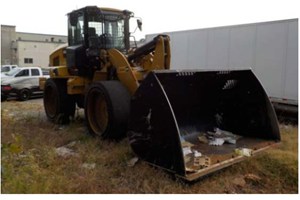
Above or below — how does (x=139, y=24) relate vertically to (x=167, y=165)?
above

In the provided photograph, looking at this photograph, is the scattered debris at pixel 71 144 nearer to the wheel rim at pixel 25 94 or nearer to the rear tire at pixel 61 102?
the rear tire at pixel 61 102

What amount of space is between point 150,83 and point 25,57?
3840 cm

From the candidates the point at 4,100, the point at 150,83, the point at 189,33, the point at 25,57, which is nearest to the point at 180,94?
the point at 150,83

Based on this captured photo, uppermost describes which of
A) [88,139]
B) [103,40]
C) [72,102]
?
[103,40]

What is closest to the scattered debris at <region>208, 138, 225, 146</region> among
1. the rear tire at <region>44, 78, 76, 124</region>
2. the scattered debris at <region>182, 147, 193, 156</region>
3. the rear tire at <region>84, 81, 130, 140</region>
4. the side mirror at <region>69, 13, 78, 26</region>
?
the scattered debris at <region>182, 147, 193, 156</region>

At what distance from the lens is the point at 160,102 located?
4.28 metres

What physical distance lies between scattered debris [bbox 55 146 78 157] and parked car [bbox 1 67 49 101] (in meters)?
9.07

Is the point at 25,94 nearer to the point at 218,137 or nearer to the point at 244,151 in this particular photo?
the point at 218,137

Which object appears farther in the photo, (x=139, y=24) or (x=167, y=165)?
(x=139, y=24)

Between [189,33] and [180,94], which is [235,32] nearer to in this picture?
[189,33]

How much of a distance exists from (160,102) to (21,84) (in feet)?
37.3

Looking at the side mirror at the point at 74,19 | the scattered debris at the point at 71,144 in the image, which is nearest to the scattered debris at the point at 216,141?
the scattered debris at the point at 71,144

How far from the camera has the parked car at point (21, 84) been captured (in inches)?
547

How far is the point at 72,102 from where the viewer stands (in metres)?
7.91
